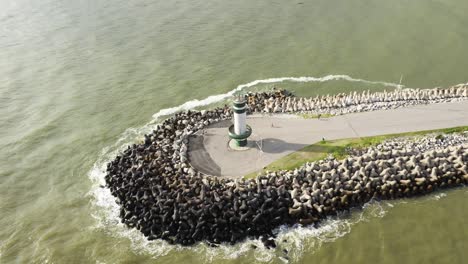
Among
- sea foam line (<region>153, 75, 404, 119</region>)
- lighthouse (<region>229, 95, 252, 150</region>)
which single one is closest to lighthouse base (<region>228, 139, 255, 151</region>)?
lighthouse (<region>229, 95, 252, 150</region>)

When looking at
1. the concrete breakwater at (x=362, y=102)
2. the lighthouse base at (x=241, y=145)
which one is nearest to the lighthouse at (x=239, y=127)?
the lighthouse base at (x=241, y=145)

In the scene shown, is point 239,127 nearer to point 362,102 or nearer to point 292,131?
point 292,131

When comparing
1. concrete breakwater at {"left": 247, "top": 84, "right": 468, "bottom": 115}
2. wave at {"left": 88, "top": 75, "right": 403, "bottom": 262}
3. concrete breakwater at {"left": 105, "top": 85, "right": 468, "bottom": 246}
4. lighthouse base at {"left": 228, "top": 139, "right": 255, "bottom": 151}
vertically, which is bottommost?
wave at {"left": 88, "top": 75, "right": 403, "bottom": 262}

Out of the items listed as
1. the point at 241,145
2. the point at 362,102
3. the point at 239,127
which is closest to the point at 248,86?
the point at 362,102

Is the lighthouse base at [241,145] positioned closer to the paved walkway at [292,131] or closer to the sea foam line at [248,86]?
the paved walkway at [292,131]

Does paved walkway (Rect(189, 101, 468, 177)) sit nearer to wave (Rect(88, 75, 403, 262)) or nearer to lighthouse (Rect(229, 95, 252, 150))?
lighthouse (Rect(229, 95, 252, 150))

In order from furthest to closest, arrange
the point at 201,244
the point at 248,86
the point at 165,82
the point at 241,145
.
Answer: the point at 165,82
the point at 248,86
the point at 241,145
the point at 201,244
